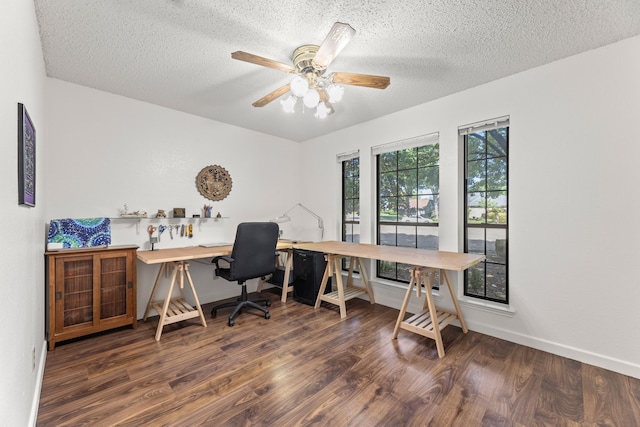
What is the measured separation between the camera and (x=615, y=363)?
203cm

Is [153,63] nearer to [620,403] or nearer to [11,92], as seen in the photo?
[11,92]

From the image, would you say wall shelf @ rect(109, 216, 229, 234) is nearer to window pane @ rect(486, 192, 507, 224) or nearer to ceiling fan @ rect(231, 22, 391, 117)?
ceiling fan @ rect(231, 22, 391, 117)

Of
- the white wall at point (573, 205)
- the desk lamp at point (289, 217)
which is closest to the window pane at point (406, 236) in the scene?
the white wall at point (573, 205)

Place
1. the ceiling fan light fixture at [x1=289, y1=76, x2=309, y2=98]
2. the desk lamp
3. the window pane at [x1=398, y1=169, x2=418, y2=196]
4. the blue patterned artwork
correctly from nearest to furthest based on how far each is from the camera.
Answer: the ceiling fan light fixture at [x1=289, y1=76, x2=309, y2=98] → the blue patterned artwork → the window pane at [x1=398, y1=169, x2=418, y2=196] → the desk lamp

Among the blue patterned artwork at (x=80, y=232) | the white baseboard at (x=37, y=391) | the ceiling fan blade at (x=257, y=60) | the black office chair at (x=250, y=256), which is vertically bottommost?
the white baseboard at (x=37, y=391)

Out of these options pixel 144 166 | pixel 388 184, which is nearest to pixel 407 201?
pixel 388 184

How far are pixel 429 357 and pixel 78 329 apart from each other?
3.06 metres

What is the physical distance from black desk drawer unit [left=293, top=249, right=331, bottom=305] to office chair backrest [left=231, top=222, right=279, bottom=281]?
558 millimetres

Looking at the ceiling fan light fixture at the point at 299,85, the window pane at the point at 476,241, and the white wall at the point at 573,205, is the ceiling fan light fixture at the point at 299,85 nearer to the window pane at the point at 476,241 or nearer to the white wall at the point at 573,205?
the white wall at the point at 573,205

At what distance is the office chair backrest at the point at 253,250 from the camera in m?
2.82

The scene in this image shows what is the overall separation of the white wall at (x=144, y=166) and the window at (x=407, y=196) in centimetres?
183

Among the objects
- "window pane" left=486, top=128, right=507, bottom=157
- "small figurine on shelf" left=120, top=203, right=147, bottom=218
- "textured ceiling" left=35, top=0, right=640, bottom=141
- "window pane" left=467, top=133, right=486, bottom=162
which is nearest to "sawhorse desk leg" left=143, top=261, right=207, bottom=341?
"small figurine on shelf" left=120, top=203, right=147, bottom=218

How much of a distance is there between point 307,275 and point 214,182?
1.77m

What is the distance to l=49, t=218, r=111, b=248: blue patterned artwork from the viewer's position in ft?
8.05
